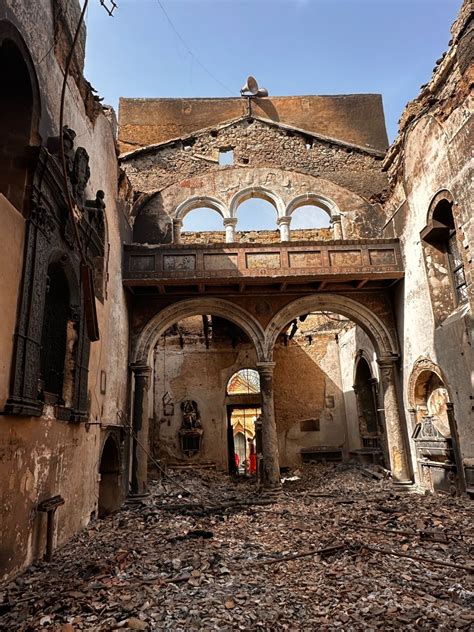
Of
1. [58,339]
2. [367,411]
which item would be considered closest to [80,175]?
[58,339]

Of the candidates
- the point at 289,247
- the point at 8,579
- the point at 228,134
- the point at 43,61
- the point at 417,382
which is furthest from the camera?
the point at 228,134

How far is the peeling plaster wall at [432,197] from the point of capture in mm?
7852

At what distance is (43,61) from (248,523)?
25.3ft

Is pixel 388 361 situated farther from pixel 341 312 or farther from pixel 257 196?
pixel 257 196

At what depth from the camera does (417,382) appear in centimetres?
1012

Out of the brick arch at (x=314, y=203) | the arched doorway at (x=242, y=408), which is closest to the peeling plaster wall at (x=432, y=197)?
the brick arch at (x=314, y=203)

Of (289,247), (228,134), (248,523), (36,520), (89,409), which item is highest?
(228,134)

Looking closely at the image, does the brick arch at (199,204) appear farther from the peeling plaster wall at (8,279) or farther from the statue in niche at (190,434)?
the peeling plaster wall at (8,279)

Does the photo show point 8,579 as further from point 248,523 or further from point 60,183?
point 60,183

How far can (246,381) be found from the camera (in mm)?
20062

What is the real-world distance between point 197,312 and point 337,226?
463cm

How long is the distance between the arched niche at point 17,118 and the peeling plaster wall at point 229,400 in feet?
38.3

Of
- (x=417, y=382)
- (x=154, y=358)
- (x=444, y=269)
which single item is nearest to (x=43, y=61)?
(x=444, y=269)

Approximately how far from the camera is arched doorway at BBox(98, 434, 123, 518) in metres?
8.88
